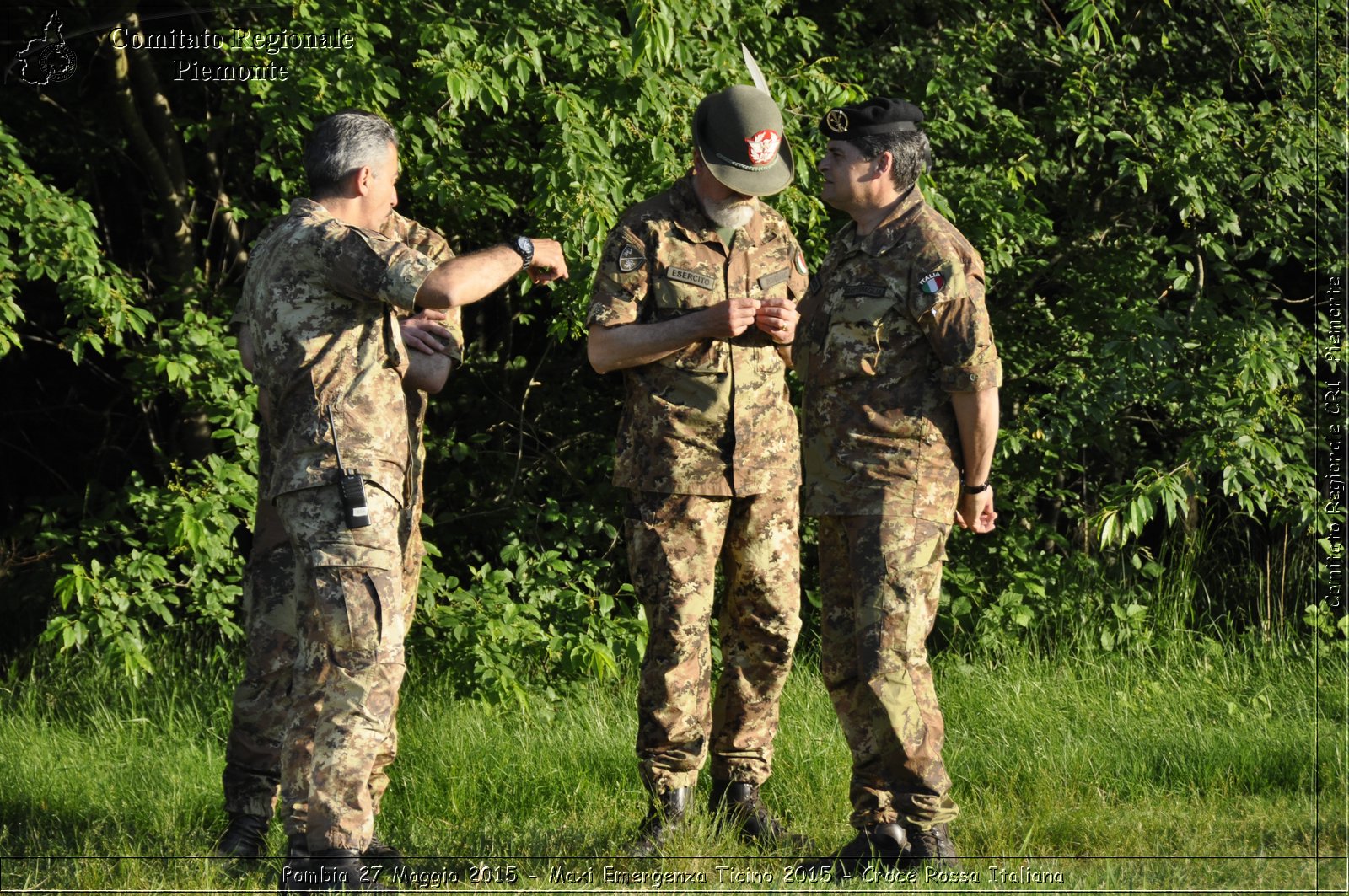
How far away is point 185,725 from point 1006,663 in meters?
3.53

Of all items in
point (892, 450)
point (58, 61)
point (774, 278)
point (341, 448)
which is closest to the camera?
point (341, 448)

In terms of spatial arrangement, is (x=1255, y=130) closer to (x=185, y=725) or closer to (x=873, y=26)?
(x=873, y=26)

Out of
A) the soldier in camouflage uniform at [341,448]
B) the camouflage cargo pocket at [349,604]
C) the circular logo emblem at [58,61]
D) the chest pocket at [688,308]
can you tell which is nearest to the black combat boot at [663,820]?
the soldier in camouflage uniform at [341,448]

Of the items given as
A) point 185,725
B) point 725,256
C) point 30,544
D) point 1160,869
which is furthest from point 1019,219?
point 30,544

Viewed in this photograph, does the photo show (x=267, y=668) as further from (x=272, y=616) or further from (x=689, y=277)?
(x=689, y=277)

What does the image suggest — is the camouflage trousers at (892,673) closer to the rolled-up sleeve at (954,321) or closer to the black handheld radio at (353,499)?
the rolled-up sleeve at (954,321)

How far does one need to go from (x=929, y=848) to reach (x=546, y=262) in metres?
1.96

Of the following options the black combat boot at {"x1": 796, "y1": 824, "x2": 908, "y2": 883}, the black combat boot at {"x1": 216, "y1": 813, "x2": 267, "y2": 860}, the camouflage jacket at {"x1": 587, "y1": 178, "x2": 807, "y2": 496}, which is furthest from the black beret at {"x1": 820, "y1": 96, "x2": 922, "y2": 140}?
the black combat boot at {"x1": 216, "y1": 813, "x2": 267, "y2": 860}

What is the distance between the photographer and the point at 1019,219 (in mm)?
6035

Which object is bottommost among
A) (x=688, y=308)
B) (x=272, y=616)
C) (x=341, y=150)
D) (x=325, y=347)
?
(x=272, y=616)

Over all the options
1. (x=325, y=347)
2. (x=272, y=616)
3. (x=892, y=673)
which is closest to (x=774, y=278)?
(x=892, y=673)

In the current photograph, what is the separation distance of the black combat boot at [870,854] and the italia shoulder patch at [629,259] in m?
1.78

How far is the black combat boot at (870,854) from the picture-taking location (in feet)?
12.7

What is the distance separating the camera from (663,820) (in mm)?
4078
